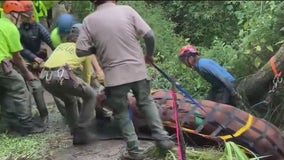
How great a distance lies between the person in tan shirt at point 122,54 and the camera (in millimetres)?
5621

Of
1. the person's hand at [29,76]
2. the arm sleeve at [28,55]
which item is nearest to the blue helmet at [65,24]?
the person's hand at [29,76]

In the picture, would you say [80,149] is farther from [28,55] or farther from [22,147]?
[28,55]

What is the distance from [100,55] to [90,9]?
7672mm

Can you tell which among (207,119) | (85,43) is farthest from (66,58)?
(207,119)

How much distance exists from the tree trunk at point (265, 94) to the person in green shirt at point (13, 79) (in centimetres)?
300

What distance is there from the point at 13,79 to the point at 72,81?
4.22 ft

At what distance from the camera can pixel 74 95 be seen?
6.66m

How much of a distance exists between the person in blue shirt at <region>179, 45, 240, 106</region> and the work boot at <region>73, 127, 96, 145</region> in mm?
1741

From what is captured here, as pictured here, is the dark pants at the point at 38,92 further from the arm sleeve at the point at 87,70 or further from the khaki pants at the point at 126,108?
the khaki pants at the point at 126,108

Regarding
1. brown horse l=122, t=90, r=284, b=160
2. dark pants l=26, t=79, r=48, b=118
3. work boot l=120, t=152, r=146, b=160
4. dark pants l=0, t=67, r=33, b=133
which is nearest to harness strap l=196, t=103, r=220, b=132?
brown horse l=122, t=90, r=284, b=160

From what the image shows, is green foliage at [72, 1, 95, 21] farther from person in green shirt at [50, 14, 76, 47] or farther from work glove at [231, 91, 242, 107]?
work glove at [231, 91, 242, 107]

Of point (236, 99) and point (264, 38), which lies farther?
point (264, 38)

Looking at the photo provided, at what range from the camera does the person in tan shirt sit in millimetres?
5621

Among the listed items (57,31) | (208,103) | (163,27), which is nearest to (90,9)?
(163,27)
